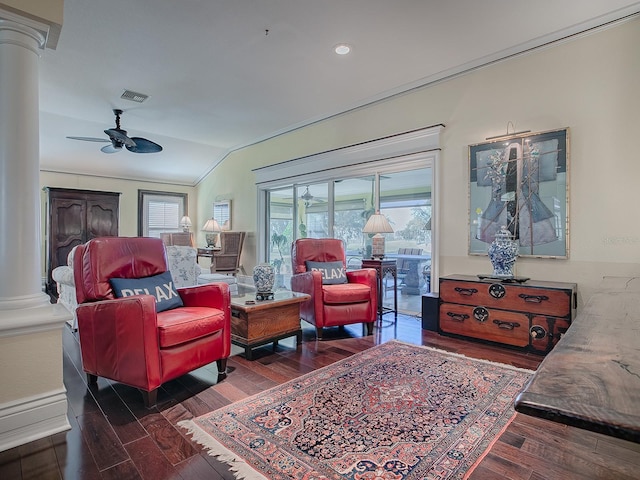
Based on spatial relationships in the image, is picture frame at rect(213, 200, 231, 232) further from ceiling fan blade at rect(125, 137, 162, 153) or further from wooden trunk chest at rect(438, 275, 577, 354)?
wooden trunk chest at rect(438, 275, 577, 354)

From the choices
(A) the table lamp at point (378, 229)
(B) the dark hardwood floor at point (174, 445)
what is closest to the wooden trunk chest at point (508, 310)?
(A) the table lamp at point (378, 229)

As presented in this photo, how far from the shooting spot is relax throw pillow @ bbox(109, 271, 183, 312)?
2.43 meters

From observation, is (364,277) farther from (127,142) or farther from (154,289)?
(127,142)

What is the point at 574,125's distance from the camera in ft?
10.7

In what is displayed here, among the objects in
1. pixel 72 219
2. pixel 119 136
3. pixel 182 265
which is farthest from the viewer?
pixel 72 219

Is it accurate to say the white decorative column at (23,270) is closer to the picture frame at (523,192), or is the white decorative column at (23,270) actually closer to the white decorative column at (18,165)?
the white decorative column at (18,165)

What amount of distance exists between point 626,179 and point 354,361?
283 cm

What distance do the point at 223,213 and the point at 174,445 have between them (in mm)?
6686

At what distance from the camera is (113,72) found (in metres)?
4.15

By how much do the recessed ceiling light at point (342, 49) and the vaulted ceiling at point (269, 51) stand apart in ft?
0.19

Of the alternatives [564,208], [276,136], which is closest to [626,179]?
[564,208]

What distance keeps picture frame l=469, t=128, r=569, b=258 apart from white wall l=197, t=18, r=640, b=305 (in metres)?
0.08

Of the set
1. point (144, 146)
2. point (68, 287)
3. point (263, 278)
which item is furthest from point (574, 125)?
Answer: point (68, 287)

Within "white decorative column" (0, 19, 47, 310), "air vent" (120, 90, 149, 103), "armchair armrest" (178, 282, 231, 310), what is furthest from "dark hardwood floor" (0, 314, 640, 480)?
"air vent" (120, 90, 149, 103)
